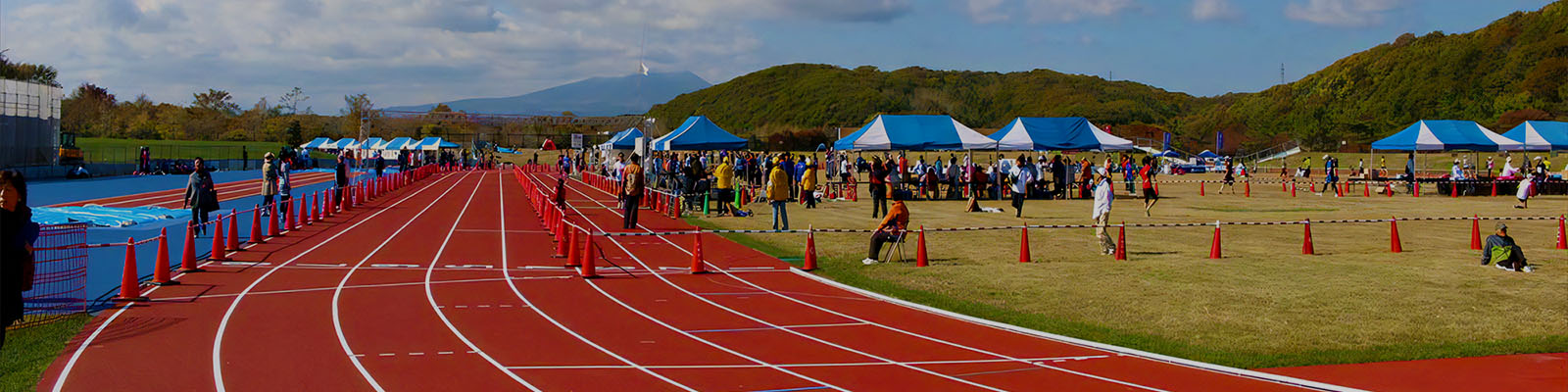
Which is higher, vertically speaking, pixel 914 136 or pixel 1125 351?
pixel 914 136

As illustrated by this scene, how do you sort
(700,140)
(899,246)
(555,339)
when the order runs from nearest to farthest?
(555,339), (899,246), (700,140)

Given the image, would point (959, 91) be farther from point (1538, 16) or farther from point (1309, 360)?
point (1309, 360)

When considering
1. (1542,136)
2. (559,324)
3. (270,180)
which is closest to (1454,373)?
(559,324)

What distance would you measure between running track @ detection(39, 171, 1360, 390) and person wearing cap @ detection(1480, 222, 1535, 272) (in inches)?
345

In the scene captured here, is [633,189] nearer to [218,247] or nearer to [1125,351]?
[218,247]

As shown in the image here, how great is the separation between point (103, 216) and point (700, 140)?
51.0 ft

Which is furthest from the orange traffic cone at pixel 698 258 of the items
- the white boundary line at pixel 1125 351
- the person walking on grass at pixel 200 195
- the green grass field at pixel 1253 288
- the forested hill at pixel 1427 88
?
the forested hill at pixel 1427 88

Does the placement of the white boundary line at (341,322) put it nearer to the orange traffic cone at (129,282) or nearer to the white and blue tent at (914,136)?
the orange traffic cone at (129,282)

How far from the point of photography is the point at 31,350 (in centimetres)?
902

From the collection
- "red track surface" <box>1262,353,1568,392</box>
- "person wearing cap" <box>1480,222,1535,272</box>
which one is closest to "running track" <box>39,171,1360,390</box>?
"red track surface" <box>1262,353,1568,392</box>

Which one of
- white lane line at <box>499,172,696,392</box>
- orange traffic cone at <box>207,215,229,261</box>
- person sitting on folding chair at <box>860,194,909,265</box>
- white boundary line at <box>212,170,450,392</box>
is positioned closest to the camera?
white boundary line at <box>212,170,450,392</box>

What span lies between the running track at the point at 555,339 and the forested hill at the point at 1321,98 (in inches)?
3428

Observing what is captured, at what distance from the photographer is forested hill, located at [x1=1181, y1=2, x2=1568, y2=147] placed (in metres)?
95.4

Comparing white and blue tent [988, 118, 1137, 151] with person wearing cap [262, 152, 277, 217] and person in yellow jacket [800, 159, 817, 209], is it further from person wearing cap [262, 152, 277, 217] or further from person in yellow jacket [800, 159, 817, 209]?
person wearing cap [262, 152, 277, 217]
